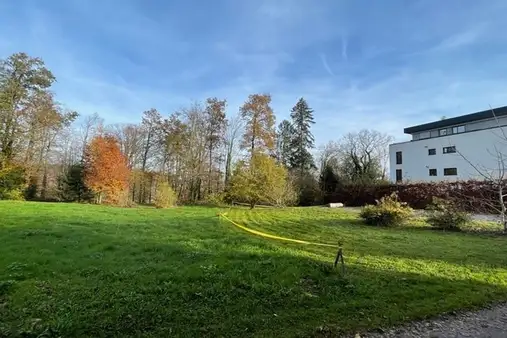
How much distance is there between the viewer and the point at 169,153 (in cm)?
3203

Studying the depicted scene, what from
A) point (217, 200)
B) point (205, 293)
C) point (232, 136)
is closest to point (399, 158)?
point (232, 136)

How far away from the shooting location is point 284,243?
786cm

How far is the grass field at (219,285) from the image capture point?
3551 mm

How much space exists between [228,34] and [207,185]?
21.5m

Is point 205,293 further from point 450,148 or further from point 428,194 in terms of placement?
point 450,148

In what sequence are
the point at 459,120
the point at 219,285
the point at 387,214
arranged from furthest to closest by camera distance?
the point at 459,120
the point at 387,214
the point at 219,285

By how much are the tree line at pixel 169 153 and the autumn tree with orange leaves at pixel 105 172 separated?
0.08 meters

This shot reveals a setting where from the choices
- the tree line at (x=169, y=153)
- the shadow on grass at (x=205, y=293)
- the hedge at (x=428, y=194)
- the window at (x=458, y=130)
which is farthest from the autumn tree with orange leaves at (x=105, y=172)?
the window at (x=458, y=130)

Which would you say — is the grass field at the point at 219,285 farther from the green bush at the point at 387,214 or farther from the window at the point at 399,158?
the window at the point at 399,158

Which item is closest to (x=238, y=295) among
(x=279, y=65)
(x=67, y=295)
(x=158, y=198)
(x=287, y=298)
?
(x=287, y=298)

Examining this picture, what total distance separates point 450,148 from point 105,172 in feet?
102

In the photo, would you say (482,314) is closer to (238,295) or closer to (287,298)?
(287,298)

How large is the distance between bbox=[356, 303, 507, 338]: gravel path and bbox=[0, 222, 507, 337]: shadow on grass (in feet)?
0.54

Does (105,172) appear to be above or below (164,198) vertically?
above
